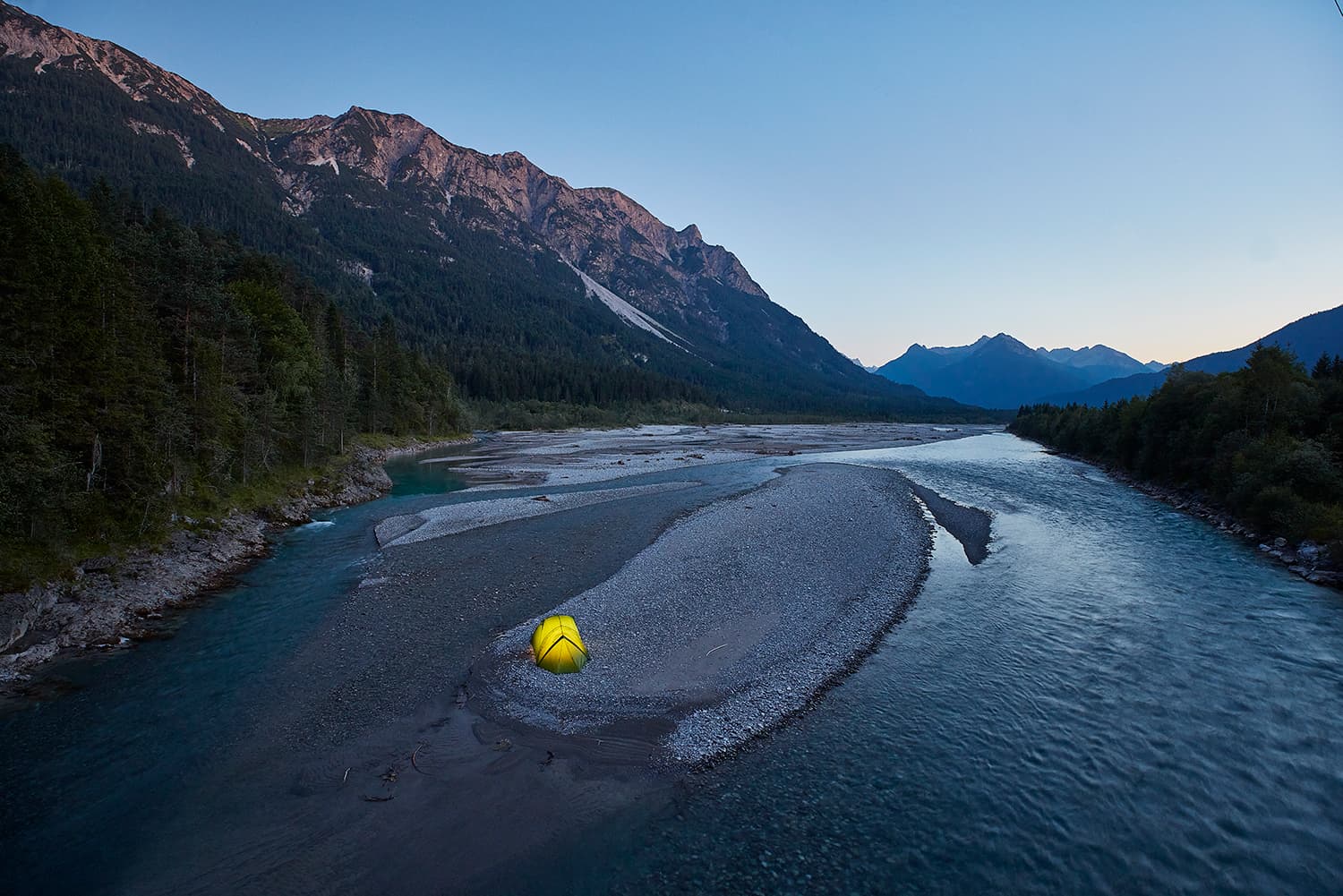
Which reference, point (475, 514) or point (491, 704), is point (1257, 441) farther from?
point (475, 514)

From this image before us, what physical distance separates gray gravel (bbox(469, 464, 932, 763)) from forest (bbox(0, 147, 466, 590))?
13.5m

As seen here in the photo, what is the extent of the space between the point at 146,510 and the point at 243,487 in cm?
1014

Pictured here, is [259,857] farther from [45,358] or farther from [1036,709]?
[45,358]

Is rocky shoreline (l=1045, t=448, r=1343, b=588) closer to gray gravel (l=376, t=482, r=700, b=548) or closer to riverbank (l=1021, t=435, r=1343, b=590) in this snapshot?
riverbank (l=1021, t=435, r=1343, b=590)

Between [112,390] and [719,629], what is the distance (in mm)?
21189

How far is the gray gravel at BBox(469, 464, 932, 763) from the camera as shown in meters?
12.3

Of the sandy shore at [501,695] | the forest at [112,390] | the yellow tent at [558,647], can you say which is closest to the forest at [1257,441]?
the sandy shore at [501,695]

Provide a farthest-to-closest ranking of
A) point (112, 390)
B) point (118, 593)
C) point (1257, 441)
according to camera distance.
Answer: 1. point (1257, 441)
2. point (112, 390)
3. point (118, 593)

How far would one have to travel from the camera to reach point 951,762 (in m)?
10.8

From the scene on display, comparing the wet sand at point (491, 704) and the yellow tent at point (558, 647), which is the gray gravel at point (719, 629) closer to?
the wet sand at point (491, 704)

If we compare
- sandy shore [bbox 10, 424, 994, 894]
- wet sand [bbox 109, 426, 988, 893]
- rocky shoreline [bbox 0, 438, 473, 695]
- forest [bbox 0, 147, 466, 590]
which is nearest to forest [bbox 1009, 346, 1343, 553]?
sandy shore [bbox 10, 424, 994, 894]

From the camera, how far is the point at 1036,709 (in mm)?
12555

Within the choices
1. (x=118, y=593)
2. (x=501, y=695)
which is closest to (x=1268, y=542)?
(x=501, y=695)

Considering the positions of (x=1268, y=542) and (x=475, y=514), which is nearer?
(x=1268, y=542)
